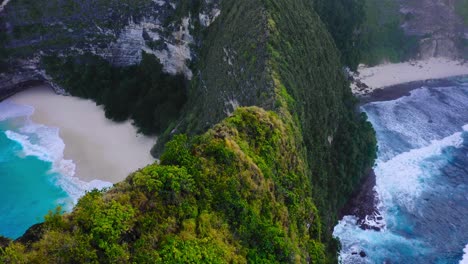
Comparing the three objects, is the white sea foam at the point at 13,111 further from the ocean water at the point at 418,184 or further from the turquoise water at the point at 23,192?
the ocean water at the point at 418,184

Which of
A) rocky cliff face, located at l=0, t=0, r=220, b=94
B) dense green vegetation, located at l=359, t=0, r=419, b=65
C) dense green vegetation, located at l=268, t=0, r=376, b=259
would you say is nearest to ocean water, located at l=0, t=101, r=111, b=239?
rocky cliff face, located at l=0, t=0, r=220, b=94

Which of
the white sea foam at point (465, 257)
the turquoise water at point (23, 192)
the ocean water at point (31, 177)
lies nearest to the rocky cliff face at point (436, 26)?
the white sea foam at point (465, 257)

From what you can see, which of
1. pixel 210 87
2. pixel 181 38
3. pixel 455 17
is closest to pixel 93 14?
pixel 181 38

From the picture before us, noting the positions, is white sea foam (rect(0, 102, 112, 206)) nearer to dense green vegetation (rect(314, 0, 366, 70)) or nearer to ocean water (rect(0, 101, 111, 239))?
ocean water (rect(0, 101, 111, 239))

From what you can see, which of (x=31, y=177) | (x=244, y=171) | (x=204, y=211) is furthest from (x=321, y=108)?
(x=31, y=177)

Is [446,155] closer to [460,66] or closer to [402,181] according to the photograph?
[402,181]

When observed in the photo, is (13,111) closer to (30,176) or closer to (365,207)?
(30,176)
